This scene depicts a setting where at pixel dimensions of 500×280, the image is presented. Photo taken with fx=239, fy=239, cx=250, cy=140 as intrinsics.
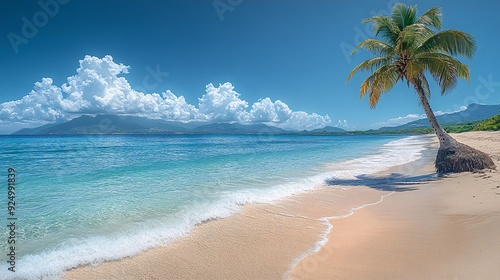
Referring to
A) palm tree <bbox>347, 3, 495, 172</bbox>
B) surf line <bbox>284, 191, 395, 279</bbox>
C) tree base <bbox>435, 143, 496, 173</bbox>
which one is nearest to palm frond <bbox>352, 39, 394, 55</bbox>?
palm tree <bbox>347, 3, 495, 172</bbox>

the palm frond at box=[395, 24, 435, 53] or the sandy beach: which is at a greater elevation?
the palm frond at box=[395, 24, 435, 53]

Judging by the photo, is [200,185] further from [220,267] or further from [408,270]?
[408,270]

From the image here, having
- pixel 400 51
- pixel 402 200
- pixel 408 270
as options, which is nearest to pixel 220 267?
pixel 408 270

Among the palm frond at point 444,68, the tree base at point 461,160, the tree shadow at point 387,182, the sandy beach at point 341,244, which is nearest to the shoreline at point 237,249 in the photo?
the sandy beach at point 341,244

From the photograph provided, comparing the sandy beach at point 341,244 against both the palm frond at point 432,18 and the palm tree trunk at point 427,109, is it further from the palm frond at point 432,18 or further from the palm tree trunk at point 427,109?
the palm frond at point 432,18

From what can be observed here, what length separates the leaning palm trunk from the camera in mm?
11047

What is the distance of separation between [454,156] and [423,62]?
5.12m

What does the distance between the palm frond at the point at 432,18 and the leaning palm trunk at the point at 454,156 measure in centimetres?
359

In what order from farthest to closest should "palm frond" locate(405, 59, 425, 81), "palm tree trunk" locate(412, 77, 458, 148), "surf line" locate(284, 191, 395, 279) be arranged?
"palm tree trunk" locate(412, 77, 458, 148) → "palm frond" locate(405, 59, 425, 81) → "surf line" locate(284, 191, 395, 279)

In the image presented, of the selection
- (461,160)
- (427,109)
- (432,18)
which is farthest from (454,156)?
(432,18)

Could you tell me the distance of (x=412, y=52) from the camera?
12.8 metres

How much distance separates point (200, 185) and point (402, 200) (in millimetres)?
8461

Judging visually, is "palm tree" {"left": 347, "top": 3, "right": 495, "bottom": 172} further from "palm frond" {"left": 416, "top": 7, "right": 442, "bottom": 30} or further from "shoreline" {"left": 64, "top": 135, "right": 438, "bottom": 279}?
"shoreline" {"left": 64, "top": 135, "right": 438, "bottom": 279}

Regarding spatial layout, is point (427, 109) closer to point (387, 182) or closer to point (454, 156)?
point (454, 156)
